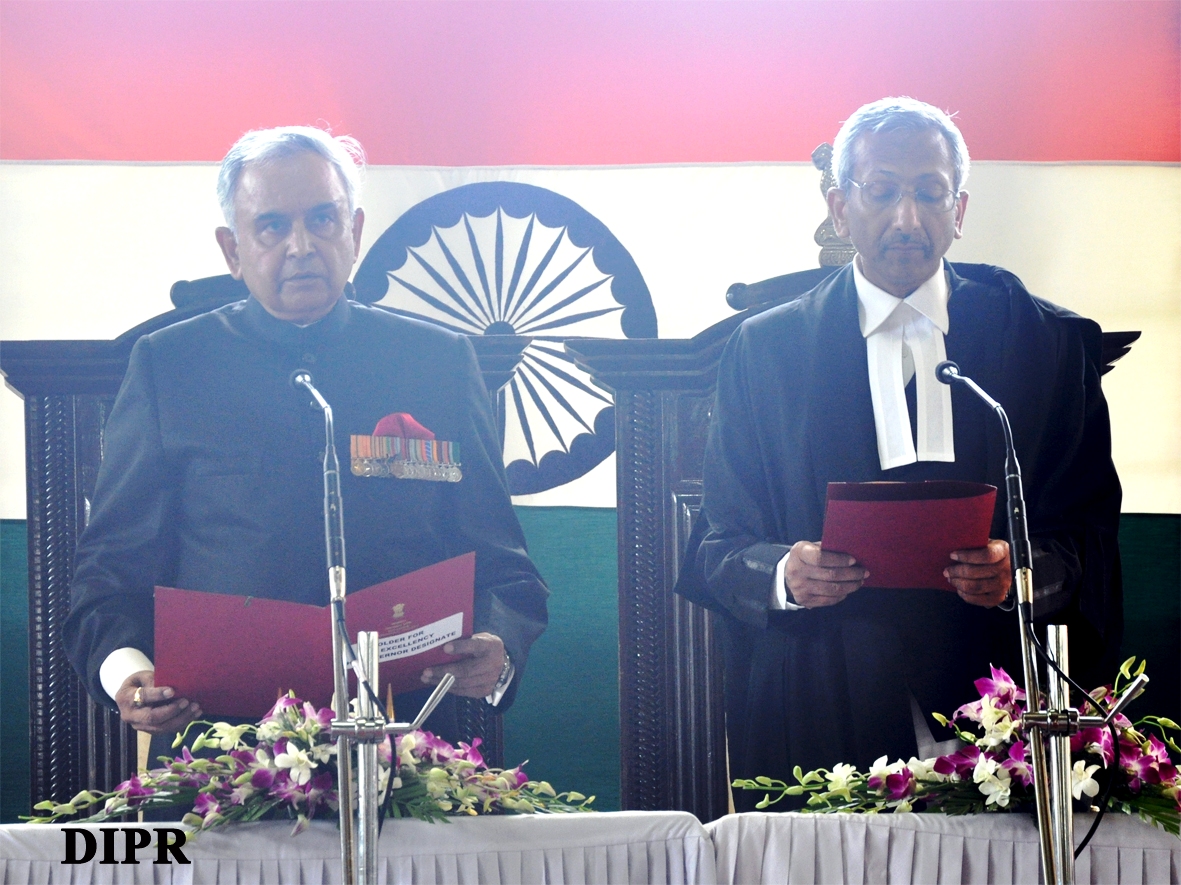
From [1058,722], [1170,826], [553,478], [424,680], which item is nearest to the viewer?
[1058,722]

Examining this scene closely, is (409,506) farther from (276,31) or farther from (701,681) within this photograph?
(276,31)

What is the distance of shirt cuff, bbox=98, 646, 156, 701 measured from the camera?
10.2 ft

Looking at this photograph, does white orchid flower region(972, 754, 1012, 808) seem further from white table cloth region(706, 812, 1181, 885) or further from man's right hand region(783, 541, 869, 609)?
man's right hand region(783, 541, 869, 609)

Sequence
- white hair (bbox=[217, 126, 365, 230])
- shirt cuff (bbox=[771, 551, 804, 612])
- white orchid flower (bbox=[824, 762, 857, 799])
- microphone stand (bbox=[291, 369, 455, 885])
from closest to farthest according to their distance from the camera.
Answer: microphone stand (bbox=[291, 369, 455, 885]) → white orchid flower (bbox=[824, 762, 857, 799]) → shirt cuff (bbox=[771, 551, 804, 612]) → white hair (bbox=[217, 126, 365, 230])

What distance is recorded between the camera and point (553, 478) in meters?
3.35

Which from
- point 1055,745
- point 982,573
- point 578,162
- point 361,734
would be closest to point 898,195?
point 578,162

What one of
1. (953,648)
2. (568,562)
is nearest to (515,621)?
(568,562)

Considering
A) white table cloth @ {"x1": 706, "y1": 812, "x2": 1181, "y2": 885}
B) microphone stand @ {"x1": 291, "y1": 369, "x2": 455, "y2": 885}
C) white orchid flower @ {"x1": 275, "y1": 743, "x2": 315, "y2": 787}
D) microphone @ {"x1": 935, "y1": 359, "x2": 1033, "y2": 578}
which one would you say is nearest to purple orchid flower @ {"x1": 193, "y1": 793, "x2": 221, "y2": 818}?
white orchid flower @ {"x1": 275, "y1": 743, "x2": 315, "y2": 787}

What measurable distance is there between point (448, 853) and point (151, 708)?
897 mm

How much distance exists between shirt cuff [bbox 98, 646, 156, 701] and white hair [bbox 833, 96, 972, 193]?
2046 mm

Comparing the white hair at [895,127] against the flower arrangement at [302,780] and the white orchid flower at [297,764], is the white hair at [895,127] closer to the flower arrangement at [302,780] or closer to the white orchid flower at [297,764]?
the flower arrangement at [302,780]

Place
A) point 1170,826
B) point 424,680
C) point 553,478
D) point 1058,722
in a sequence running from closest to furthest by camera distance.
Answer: point 1058,722, point 1170,826, point 424,680, point 553,478

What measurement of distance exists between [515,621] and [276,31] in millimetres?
1623

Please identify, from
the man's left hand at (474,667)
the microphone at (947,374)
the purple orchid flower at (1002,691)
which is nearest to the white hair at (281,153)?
the man's left hand at (474,667)
